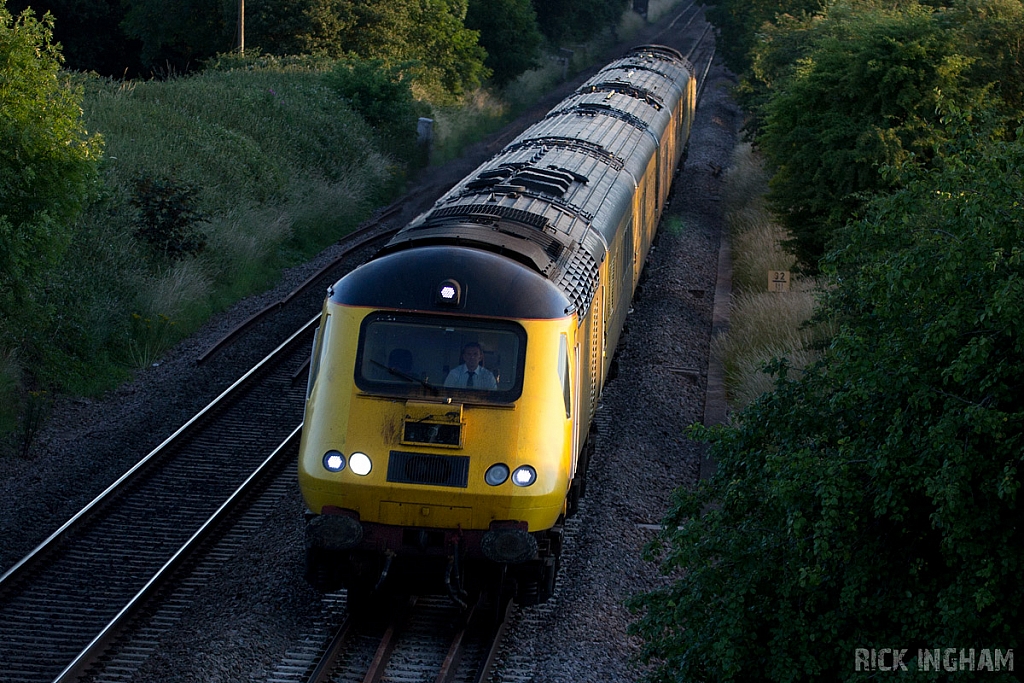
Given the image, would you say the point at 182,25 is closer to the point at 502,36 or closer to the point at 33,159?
the point at 502,36

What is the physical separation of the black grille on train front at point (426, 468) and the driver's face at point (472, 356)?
2.33ft

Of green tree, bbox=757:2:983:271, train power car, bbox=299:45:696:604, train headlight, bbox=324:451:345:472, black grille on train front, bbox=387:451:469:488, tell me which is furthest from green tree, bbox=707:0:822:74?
train headlight, bbox=324:451:345:472

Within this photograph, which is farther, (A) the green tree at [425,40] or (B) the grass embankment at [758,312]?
(A) the green tree at [425,40]

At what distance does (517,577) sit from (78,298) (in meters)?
9.06

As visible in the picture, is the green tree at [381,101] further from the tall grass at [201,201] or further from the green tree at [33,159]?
the green tree at [33,159]

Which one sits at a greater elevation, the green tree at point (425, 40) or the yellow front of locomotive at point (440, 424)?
the green tree at point (425, 40)

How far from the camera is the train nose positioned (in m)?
7.55

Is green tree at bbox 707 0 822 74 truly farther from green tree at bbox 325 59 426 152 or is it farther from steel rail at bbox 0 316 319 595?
steel rail at bbox 0 316 319 595

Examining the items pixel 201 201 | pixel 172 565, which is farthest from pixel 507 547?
pixel 201 201

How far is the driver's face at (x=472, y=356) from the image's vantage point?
25.7 feet

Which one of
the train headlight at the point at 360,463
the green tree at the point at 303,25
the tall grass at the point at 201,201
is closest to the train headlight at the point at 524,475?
the train headlight at the point at 360,463

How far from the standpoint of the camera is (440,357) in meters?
7.84

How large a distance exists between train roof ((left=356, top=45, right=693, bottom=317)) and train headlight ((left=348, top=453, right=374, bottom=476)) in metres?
1.69

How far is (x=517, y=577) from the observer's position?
800 cm
